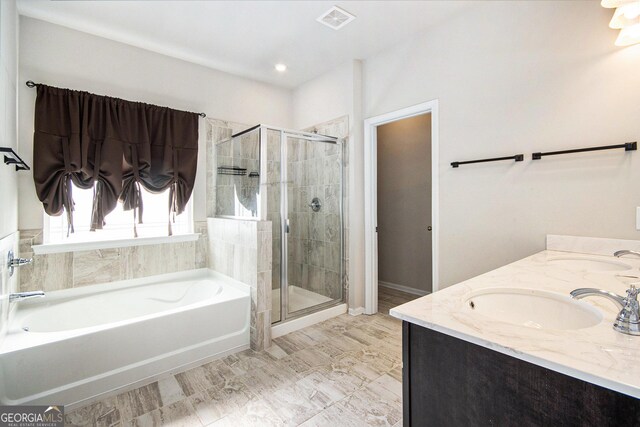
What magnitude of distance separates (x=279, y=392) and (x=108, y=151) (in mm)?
2405

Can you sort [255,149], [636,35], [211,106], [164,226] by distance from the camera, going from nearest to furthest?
[636,35] → [255,149] → [164,226] → [211,106]

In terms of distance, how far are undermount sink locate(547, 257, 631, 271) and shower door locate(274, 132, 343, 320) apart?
1.98 meters

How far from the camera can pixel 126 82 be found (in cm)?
277

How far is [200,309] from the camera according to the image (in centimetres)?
226

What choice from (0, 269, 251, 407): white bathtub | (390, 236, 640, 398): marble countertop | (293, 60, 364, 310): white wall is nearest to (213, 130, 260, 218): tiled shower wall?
(0, 269, 251, 407): white bathtub

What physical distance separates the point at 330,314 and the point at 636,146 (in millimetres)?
Result: 2633

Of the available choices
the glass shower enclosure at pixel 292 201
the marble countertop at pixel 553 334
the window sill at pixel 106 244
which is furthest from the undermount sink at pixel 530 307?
the window sill at pixel 106 244

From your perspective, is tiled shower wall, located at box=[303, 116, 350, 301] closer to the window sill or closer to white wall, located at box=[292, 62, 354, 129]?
white wall, located at box=[292, 62, 354, 129]

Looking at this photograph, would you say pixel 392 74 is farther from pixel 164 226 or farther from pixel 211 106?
pixel 164 226

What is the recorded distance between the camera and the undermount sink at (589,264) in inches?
60.6

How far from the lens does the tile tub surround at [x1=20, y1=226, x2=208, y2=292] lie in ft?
7.74

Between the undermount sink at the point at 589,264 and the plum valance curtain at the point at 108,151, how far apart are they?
3.06m

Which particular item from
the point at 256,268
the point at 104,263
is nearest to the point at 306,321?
the point at 256,268

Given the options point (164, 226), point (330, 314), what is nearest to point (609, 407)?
point (330, 314)
